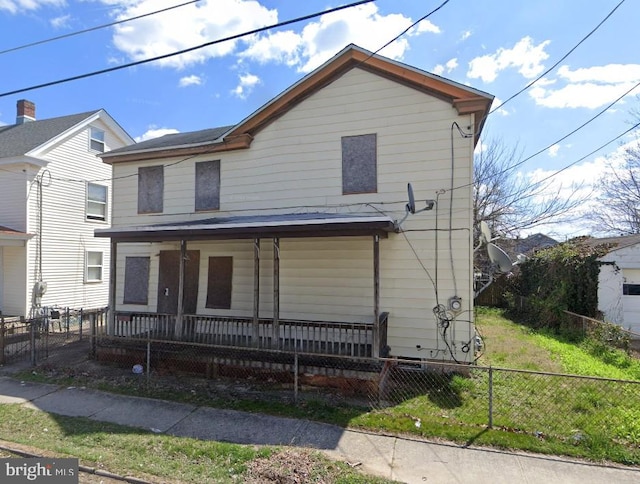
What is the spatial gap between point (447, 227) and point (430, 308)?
Result: 1.83m

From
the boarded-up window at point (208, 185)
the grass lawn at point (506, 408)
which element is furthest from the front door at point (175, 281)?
the grass lawn at point (506, 408)

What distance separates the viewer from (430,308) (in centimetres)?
809

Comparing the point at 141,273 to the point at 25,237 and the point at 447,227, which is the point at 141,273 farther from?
the point at 447,227

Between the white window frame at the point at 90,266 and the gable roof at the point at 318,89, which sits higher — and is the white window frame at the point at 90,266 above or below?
below

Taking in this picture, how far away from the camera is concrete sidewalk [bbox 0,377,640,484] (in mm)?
4277

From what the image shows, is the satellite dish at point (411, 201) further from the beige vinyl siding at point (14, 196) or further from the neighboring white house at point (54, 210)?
the beige vinyl siding at point (14, 196)

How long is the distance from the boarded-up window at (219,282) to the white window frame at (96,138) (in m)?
9.91

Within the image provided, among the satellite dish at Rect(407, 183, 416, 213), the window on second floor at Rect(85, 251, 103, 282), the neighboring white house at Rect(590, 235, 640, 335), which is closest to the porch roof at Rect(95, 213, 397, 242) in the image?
the satellite dish at Rect(407, 183, 416, 213)

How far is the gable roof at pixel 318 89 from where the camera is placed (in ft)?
26.1

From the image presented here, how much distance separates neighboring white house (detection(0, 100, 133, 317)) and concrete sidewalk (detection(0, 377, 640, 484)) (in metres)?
7.79

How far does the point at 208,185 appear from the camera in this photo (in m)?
10.4

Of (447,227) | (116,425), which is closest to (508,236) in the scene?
(447,227)

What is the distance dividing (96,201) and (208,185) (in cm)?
832

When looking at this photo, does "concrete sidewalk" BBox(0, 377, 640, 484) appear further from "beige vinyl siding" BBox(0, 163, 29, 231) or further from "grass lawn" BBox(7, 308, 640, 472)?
"beige vinyl siding" BBox(0, 163, 29, 231)
